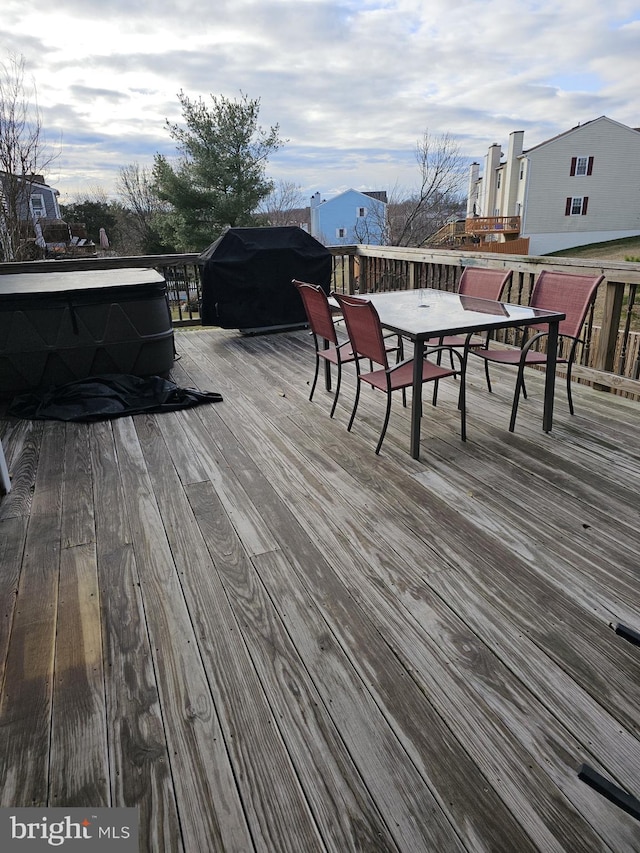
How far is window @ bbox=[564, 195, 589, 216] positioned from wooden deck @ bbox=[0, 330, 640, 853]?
23853 millimetres

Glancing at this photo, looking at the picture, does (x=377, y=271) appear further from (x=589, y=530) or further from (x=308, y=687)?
(x=308, y=687)

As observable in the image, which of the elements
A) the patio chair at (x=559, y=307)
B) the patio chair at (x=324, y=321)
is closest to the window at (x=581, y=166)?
the patio chair at (x=559, y=307)

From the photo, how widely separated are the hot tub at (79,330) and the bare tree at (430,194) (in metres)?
11.3

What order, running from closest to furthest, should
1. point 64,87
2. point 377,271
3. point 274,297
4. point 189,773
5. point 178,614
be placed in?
1. point 189,773
2. point 178,614
3. point 274,297
4. point 377,271
5. point 64,87

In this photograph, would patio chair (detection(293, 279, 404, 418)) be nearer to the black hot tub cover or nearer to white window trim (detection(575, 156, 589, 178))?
the black hot tub cover

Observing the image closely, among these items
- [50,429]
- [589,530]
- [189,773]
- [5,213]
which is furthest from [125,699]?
[5,213]

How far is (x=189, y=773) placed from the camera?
127 cm

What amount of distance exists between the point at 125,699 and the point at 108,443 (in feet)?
7.06

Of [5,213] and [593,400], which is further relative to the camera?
[5,213]

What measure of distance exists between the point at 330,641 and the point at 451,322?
201 cm

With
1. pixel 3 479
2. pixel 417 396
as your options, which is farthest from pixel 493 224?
pixel 3 479

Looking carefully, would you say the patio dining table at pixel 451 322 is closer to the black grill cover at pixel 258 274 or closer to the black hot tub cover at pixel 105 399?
the black hot tub cover at pixel 105 399

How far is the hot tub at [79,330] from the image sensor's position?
396 centimetres

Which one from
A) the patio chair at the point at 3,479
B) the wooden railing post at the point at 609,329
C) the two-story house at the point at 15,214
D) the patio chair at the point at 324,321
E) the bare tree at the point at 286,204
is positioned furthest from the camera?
the bare tree at the point at 286,204
